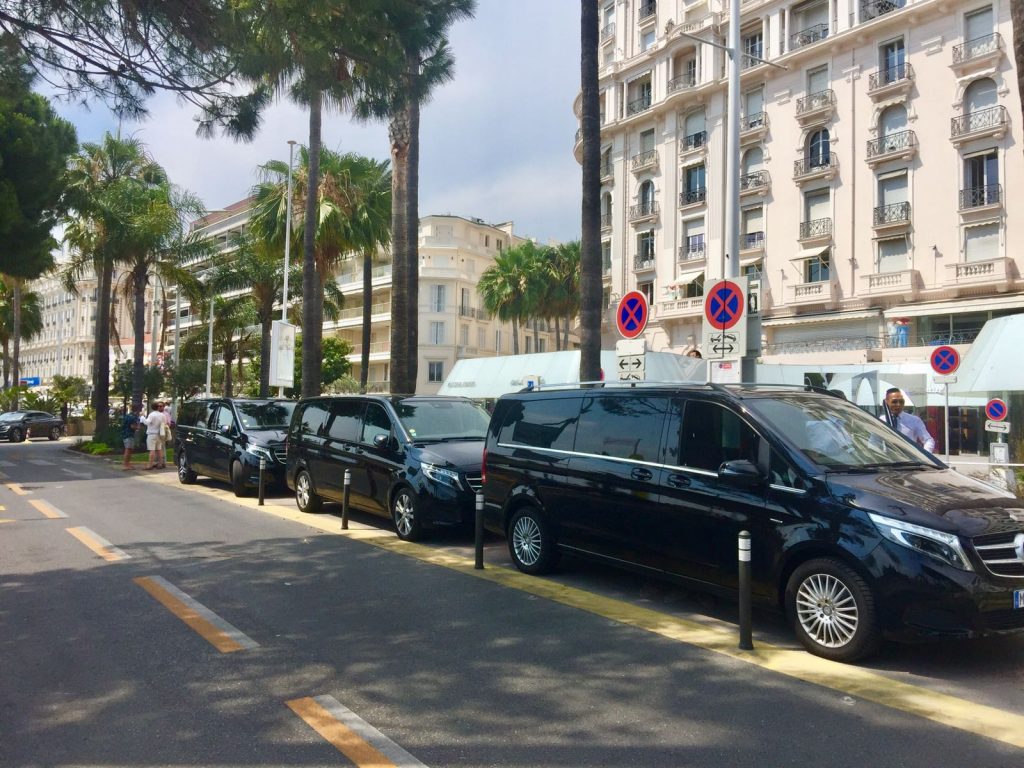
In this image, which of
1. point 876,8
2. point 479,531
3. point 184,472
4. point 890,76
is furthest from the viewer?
point 876,8

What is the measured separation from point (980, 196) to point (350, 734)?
35160mm

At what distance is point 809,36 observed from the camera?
37531mm

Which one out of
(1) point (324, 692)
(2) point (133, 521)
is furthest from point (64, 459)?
(1) point (324, 692)

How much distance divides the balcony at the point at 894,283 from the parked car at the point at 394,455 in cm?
2743

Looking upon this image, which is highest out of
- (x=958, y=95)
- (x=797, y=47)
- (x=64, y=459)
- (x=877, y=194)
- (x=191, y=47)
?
(x=797, y=47)

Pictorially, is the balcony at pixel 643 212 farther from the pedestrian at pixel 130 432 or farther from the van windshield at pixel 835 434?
the van windshield at pixel 835 434

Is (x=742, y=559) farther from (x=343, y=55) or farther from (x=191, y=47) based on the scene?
(x=191, y=47)

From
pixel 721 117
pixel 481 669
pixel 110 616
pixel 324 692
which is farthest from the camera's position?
pixel 721 117

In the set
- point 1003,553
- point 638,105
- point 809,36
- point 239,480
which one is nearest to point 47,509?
point 239,480

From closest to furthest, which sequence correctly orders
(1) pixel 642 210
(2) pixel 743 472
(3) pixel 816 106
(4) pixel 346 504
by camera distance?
(2) pixel 743 472 < (4) pixel 346 504 < (3) pixel 816 106 < (1) pixel 642 210

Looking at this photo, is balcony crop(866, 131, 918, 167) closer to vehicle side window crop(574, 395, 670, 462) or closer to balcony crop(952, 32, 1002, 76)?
balcony crop(952, 32, 1002, 76)

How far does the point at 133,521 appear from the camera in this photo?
40.2 ft

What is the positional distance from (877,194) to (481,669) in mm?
35104

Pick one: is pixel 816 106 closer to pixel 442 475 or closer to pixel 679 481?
pixel 442 475
